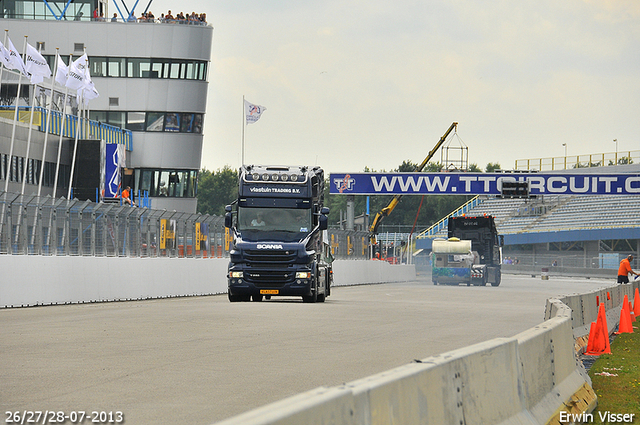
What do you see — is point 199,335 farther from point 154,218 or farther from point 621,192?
point 621,192

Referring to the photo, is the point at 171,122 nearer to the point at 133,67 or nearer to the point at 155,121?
the point at 155,121

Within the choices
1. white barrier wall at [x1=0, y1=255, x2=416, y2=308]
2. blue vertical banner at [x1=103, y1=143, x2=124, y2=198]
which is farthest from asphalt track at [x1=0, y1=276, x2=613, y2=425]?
blue vertical banner at [x1=103, y1=143, x2=124, y2=198]

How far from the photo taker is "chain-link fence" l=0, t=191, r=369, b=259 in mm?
22453

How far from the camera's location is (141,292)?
90.9 ft

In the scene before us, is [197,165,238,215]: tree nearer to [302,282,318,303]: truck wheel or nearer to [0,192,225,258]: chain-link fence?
[0,192,225,258]: chain-link fence

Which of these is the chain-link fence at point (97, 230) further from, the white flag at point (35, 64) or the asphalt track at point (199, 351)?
the white flag at point (35, 64)

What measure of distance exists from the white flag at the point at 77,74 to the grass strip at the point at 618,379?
36927 millimetres

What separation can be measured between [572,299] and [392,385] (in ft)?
37.4

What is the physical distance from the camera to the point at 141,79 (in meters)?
65.1

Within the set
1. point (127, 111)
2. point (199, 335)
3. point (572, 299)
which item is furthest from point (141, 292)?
point (127, 111)

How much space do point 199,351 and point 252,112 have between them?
4888cm

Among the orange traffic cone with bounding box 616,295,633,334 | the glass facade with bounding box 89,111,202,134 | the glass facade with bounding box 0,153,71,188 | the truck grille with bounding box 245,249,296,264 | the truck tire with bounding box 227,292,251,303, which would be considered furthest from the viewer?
the glass facade with bounding box 89,111,202,134

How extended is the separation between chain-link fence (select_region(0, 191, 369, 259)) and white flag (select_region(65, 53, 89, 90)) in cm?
1619

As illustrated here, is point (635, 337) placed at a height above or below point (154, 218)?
below
